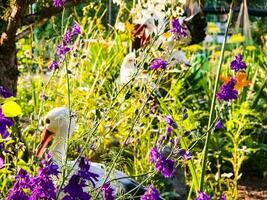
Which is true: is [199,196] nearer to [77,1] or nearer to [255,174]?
[77,1]

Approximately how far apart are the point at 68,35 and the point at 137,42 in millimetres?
2870

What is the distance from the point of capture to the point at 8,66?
10.5 ft

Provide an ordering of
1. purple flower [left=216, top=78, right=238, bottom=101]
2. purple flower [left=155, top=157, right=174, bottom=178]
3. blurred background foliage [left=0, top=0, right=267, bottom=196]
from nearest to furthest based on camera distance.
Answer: purple flower [left=155, top=157, right=174, bottom=178]
purple flower [left=216, top=78, right=238, bottom=101]
blurred background foliage [left=0, top=0, right=267, bottom=196]

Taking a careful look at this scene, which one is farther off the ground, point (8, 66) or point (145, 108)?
point (8, 66)

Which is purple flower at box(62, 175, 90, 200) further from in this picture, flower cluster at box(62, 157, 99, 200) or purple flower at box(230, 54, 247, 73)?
purple flower at box(230, 54, 247, 73)

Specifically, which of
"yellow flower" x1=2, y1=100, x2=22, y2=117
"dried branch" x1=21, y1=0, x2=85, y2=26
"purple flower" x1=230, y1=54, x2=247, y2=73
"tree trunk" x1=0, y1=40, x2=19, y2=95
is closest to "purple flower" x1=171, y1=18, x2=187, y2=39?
"purple flower" x1=230, y1=54, x2=247, y2=73

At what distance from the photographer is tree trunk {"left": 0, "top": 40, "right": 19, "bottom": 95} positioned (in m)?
3.14

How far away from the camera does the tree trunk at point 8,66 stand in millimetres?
3137

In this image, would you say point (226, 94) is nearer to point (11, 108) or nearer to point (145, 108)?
point (11, 108)

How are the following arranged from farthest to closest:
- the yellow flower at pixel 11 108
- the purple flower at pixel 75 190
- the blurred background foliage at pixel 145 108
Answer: the blurred background foliage at pixel 145 108, the purple flower at pixel 75 190, the yellow flower at pixel 11 108

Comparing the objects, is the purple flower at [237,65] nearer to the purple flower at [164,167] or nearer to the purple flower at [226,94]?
the purple flower at [226,94]

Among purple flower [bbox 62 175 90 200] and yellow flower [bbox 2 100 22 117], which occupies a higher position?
yellow flower [bbox 2 100 22 117]

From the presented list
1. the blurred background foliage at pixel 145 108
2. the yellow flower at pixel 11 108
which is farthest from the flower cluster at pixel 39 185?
the blurred background foliage at pixel 145 108

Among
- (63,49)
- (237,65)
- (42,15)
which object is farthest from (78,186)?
(42,15)
